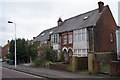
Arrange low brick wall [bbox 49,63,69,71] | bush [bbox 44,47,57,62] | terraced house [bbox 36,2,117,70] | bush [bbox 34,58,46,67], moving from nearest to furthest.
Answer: low brick wall [bbox 49,63,69,71], terraced house [bbox 36,2,117,70], bush [bbox 34,58,46,67], bush [bbox 44,47,57,62]

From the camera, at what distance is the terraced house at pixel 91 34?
38.1 meters

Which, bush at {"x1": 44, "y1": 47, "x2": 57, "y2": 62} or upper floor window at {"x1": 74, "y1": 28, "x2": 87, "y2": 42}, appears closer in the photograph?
upper floor window at {"x1": 74, "y1": 28, "x2": 87, "y2": 42}

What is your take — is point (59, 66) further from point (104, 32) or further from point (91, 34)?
point (104, 32)

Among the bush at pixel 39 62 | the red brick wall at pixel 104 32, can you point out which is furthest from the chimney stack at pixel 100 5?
the bush at pixel 39 62

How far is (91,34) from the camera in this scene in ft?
124

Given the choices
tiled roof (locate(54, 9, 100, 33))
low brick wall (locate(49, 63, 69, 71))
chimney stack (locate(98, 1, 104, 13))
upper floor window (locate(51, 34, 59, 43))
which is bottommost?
low brick wall (locate(49, 63, 69, 71))

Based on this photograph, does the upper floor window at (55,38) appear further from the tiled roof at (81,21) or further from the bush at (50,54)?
the bush at (50,54)

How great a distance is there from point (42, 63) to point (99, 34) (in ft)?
33.8

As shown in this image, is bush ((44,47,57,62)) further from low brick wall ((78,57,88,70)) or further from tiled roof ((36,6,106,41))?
low brick wall ((78,57,88,70))

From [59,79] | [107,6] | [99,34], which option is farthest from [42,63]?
[59,79]

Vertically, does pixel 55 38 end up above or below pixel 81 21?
below

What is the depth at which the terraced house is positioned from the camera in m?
38.1

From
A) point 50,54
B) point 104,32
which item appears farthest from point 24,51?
point 104,32

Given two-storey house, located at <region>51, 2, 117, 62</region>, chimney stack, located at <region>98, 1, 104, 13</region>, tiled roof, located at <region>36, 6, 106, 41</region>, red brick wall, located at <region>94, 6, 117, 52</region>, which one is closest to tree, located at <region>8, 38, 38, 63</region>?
tiled roof, located at <region>36, 6, 106, 41</region>
